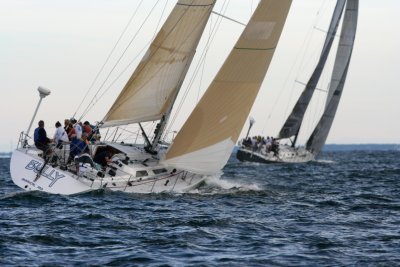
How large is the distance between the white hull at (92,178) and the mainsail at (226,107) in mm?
629

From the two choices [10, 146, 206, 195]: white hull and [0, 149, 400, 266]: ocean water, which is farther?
[10, 146, 206, 195]: white hull

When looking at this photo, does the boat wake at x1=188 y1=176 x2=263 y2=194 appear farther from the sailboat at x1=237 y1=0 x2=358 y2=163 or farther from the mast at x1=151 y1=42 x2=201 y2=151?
the sailboat at x1=237 y1=0 x2=358 y2=163

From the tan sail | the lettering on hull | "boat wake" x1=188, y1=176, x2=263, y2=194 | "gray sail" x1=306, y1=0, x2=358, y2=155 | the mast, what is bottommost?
the lettering on hull

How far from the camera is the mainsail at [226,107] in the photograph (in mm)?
20969

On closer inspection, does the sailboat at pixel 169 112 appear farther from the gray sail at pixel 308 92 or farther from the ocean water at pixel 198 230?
the gray sail at pixel 308 92

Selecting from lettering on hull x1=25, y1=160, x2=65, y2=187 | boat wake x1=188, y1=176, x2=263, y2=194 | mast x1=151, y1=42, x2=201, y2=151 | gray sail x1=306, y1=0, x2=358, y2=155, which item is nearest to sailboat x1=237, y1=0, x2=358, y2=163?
gray sail x1=306, y1=0, x2=358, y2=155

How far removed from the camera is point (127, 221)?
50.8 feet

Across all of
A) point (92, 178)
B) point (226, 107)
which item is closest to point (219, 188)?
point (226, 107)

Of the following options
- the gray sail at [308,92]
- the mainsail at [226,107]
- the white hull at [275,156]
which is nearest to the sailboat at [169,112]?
the mainsail at [226,107]

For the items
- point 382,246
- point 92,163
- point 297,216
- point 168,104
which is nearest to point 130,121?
point 168,104

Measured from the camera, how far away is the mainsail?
21.0 metres

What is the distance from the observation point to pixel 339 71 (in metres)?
51.8

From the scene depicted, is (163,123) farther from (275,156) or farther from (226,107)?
(275,156)

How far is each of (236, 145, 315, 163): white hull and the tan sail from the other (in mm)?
27019
